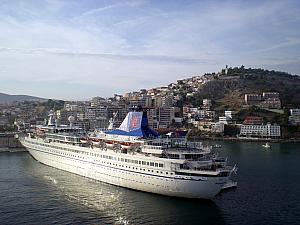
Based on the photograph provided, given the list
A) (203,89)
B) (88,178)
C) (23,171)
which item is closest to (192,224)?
(88,178)

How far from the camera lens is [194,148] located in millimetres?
20875

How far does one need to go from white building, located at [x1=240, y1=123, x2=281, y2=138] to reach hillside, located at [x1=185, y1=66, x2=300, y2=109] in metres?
14.5

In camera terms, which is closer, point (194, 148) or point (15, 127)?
point (194, 148)

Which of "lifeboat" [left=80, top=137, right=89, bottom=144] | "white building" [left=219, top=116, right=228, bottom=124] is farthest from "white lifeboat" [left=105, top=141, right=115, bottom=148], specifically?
"white building" [left=219, top=116, right=228, bottom=124]

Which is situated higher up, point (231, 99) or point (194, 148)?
point (231, 99)

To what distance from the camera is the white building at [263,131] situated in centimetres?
5528

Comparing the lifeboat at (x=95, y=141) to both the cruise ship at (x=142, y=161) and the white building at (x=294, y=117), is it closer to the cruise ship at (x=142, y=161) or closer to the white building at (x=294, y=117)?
the cruise ship at (x=142, y=161)

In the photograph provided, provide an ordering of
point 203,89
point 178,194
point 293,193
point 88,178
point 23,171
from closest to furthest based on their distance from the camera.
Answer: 1. point 178,194
2. point 293,193
3. point 88,178
4. point 23,171
5. point 203,89

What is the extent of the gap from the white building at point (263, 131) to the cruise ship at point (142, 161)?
112 ft

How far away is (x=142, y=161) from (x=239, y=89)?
67.4 m

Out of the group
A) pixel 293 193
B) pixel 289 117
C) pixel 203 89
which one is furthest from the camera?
pixel 203 89

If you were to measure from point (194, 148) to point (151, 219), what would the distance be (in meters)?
5.87

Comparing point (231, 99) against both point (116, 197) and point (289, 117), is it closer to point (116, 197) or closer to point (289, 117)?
point (289, 117)

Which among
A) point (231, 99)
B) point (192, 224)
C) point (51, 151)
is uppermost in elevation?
point (231, 99)
